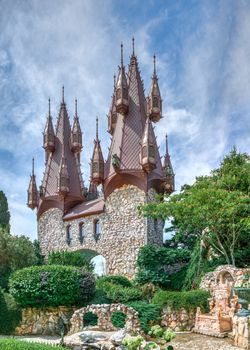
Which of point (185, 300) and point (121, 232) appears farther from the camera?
point (121, 232)

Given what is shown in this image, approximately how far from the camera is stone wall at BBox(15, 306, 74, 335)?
13.4m

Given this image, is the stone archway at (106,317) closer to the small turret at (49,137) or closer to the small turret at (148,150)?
the small turret at (148,150)

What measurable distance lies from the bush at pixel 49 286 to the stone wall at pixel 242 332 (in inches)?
234

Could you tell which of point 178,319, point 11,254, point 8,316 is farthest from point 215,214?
point 11,254

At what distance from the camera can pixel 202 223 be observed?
619 inches

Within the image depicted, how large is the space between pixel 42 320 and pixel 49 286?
1.36 meters

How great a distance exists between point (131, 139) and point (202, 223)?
8959mm

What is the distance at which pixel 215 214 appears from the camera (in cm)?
1524

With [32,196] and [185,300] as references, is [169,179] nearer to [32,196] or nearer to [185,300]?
[32,196]

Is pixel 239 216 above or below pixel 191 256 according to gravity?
above

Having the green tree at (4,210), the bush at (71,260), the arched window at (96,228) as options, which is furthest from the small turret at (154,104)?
the green tree at (4,210)

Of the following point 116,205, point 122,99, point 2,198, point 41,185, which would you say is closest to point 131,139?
point 122,99

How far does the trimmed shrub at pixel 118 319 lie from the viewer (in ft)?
39.2

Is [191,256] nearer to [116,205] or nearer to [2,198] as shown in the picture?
[116,205]
